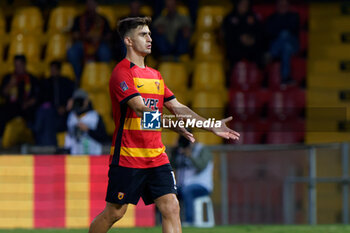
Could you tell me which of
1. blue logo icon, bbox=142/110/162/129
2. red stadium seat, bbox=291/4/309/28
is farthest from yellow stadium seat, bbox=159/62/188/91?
blue logo icon, bbox=142/110/162/129

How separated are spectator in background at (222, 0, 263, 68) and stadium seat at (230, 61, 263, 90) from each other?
0.72 ft

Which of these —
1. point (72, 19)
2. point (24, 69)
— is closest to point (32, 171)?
point (24, 69)

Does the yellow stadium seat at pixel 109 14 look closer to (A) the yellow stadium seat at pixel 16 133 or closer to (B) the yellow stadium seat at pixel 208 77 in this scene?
(B) the yellow stadium seat at pixel 208 77

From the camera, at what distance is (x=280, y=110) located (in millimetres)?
13945

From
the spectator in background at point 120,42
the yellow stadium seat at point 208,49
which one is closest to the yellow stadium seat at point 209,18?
the yellow stadium seat at point 208,49

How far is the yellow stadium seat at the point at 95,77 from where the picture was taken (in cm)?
1480

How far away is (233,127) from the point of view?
13695 mm

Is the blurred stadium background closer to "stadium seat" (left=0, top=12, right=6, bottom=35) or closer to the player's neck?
"stadium seat" (left=0, top=12, right=6, bottom=35)

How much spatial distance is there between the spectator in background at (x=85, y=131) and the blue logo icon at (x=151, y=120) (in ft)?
18.9

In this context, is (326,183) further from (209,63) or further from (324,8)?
(324,8)

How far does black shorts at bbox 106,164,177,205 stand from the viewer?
5.82 m

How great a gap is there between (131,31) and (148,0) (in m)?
10.6

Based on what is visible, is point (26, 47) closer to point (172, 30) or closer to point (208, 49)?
point (172, 30)

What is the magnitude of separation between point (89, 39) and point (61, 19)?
1.75 metres
